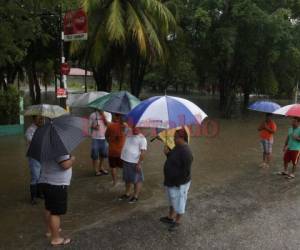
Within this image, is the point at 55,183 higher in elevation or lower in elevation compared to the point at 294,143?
higher

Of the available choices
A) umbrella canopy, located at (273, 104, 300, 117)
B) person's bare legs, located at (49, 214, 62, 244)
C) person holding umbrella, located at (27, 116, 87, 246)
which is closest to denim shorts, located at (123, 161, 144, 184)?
person holding umbrella, located at (27, 116, 87, 246)

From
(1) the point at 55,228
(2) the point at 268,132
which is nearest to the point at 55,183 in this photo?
(1) the point at 55,228

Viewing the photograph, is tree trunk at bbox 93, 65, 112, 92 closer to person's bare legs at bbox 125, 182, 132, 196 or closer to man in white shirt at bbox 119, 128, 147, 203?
person's bare legs at bbox 125, 182, 132, 196

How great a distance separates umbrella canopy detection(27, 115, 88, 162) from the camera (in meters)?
4.58

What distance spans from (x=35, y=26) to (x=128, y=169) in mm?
3581

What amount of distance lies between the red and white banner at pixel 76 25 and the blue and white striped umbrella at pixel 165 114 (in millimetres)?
5422

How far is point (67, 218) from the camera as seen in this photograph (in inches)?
245

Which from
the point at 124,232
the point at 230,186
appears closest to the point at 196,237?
the point at 124,232

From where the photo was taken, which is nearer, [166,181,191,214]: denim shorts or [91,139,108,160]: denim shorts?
[166,181,191,214]: denim shorts

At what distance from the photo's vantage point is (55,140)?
461 centimetres

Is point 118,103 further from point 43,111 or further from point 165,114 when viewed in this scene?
point 165,114

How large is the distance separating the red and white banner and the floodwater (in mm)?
3331

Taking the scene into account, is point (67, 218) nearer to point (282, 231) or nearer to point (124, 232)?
→ point (124, 232)

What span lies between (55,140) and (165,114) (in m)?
A: 1.68
